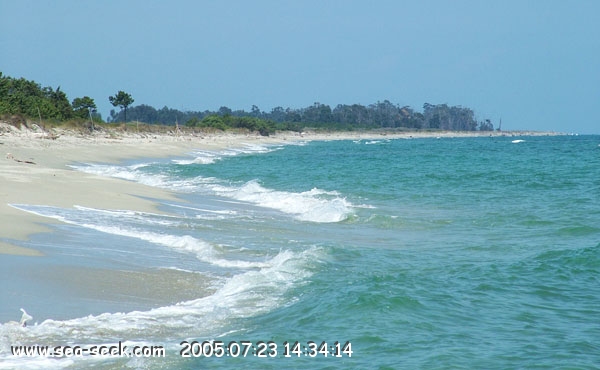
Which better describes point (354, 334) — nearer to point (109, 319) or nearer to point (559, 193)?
point (109, 319)

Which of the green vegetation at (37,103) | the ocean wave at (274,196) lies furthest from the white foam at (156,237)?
the green vegetation at (37,103)

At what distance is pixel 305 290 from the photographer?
356 inches

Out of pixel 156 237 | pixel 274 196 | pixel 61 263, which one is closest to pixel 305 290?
pixel 61 263

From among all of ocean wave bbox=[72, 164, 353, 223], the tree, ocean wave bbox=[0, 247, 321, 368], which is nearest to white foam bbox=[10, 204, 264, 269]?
ocean wave bbox=[0, 247, 321, 368]

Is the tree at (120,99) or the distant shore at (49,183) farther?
the tree at (120,99)

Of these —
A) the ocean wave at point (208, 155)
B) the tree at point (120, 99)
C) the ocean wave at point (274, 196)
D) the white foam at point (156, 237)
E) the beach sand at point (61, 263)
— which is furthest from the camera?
the tree at point (120, 99)

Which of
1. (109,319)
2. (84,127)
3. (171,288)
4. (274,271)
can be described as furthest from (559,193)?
(84,127)

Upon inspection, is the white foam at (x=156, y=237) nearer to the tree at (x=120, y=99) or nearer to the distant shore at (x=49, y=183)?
the distant shore at (x=49, y=183)

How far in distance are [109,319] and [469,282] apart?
Result: 501 centimetres

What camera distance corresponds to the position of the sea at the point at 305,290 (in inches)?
252

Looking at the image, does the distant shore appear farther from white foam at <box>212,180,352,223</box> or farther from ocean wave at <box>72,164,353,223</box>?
white foam at <box>212,180,352,223</box>

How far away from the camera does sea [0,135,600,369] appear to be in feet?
21.0

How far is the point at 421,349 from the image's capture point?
6.59 m

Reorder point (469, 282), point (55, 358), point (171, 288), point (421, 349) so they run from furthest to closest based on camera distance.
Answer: point (469, 282) < point (171, 288) < point (421, 349) < point (55, 358)
